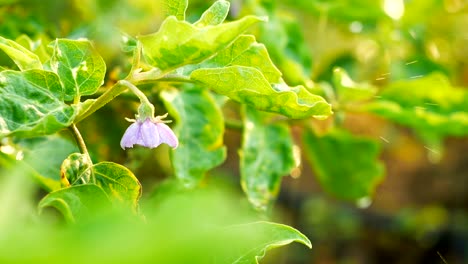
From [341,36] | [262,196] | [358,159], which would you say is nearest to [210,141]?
[262,196]

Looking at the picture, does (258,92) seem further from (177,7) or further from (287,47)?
(287,47)

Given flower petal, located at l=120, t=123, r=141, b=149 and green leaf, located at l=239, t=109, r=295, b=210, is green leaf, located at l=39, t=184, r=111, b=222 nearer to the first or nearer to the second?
flower petal, located at l=120, t=123, r=141, b=149

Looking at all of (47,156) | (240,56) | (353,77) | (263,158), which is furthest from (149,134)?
(353,77)

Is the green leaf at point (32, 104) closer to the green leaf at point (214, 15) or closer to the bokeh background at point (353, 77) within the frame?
the green leaf at point (214, 15)

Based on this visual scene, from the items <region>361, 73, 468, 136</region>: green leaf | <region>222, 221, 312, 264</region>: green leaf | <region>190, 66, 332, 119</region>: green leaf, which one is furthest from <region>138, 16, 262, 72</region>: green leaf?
<region>361, 73, 468, 136</region>: green leaf

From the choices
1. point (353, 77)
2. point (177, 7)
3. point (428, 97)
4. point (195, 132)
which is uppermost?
point (177, 7)

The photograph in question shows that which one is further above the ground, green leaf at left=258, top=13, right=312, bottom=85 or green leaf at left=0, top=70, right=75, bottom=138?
green leaf at left=0, top=70, right=75, bottom=138
